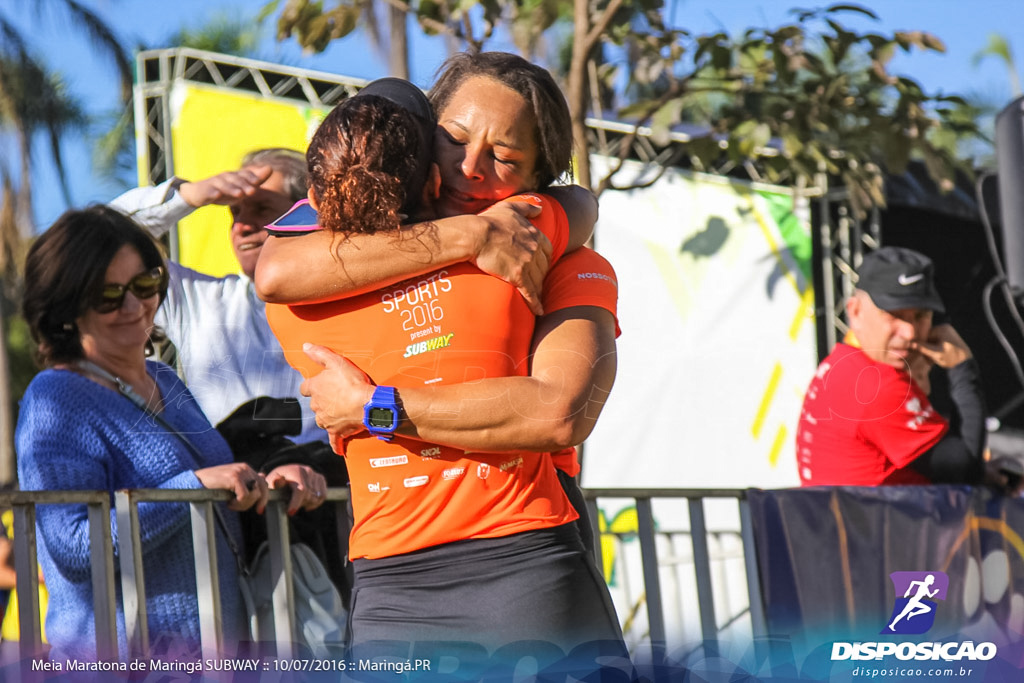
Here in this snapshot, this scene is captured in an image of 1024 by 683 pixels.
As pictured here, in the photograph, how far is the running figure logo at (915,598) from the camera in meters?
2.62

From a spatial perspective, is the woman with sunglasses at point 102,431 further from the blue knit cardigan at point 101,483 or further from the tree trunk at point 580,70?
the tree trunk at point 580,70

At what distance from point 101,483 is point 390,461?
109cm

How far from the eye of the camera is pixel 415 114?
5.20ft

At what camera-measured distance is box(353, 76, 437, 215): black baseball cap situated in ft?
5.20

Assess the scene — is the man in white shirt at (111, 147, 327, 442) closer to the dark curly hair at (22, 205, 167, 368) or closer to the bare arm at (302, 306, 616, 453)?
the dark curly hair at (22, 205, 167, 368)

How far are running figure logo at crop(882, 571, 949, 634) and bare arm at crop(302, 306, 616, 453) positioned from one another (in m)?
1.25

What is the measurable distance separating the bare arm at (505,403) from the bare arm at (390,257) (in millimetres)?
110

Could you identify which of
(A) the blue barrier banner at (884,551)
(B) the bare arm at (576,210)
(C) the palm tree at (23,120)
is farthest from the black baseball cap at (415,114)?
(C) the palm tree at (23,120)

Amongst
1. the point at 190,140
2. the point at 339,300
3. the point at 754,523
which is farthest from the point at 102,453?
the point at 190,140

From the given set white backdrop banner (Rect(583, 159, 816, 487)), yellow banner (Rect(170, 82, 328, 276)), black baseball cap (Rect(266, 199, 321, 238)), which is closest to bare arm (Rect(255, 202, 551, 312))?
black baseball cap (Rect(266, 199, 321, 238))

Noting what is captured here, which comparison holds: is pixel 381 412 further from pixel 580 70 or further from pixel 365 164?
pixel 580 70

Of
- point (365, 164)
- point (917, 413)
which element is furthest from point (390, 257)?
point (917, 413)

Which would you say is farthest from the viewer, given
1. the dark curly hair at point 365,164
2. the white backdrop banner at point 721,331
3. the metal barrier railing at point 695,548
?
the white backdrop banner at point 721,331

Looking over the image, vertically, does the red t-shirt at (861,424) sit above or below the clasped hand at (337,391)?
below
